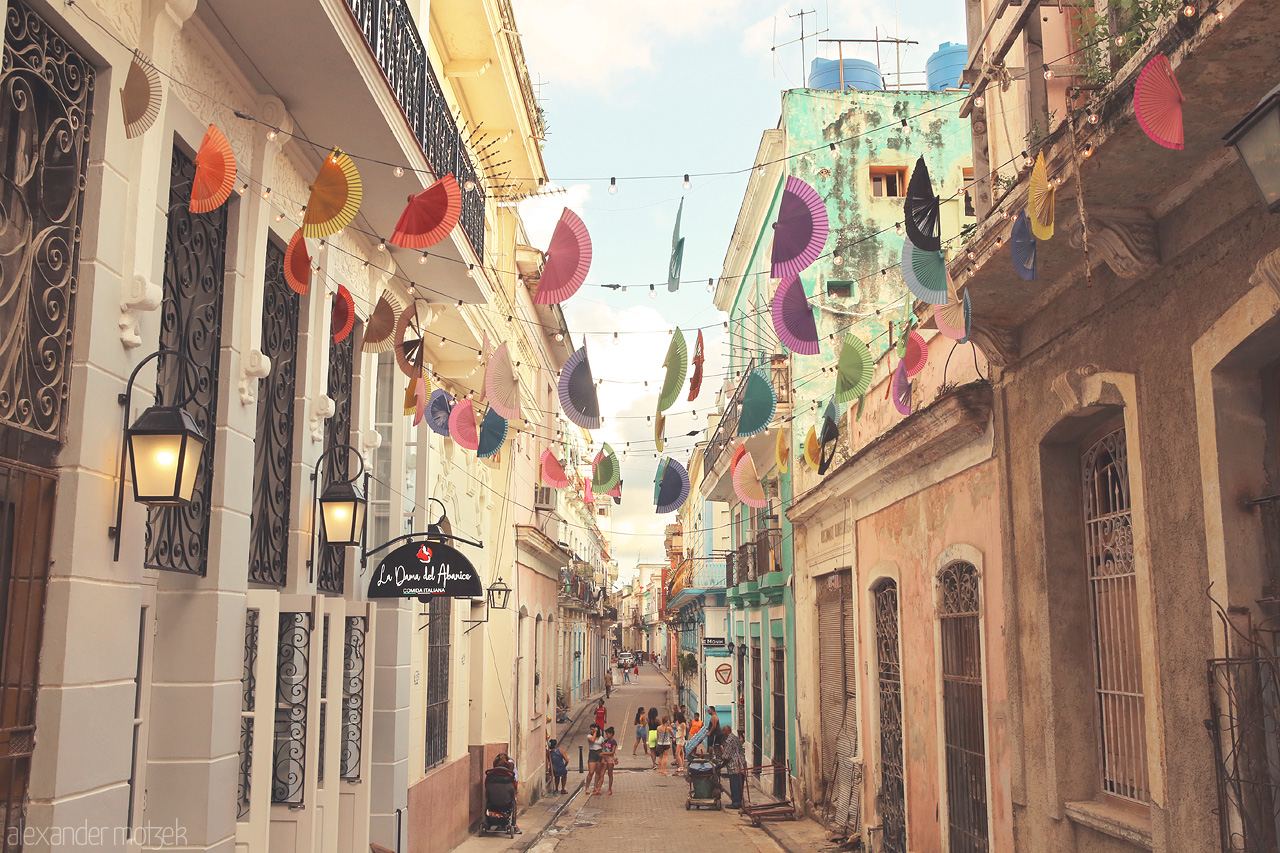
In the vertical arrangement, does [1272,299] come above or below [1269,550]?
above

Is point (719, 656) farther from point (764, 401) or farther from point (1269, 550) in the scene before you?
point (1269, 550)

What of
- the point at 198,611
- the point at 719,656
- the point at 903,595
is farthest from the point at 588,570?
the point at 198,611

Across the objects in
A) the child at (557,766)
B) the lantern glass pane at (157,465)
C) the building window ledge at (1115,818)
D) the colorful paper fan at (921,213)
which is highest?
the colorful paper fan at (921,213)

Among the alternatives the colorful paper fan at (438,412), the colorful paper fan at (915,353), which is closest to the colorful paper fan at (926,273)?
the colorful paper fan at (915,353)

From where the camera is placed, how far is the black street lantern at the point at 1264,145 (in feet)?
12.1

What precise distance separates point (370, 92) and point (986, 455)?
224 inches

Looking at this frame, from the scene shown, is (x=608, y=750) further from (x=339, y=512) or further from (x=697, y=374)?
(x=339, y=512)

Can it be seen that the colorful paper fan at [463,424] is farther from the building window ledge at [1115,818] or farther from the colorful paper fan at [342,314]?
the building window ledge at [1115,818]

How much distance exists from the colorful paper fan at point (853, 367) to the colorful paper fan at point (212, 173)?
6211 millimetres

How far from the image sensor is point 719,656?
2816 cm

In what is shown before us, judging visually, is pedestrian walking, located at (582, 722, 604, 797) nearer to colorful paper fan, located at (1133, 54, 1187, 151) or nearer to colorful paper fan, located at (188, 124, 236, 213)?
colorful paper fan, located at (188, 124, 236, 213)

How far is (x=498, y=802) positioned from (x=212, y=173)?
11.5m

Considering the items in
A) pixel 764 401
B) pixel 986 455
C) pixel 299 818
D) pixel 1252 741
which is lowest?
pixel 299 818

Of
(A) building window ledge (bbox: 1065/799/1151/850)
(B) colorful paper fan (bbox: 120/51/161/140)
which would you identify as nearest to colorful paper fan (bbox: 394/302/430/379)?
(B) colorful paper fan (bbox: 120/51/161/140)
